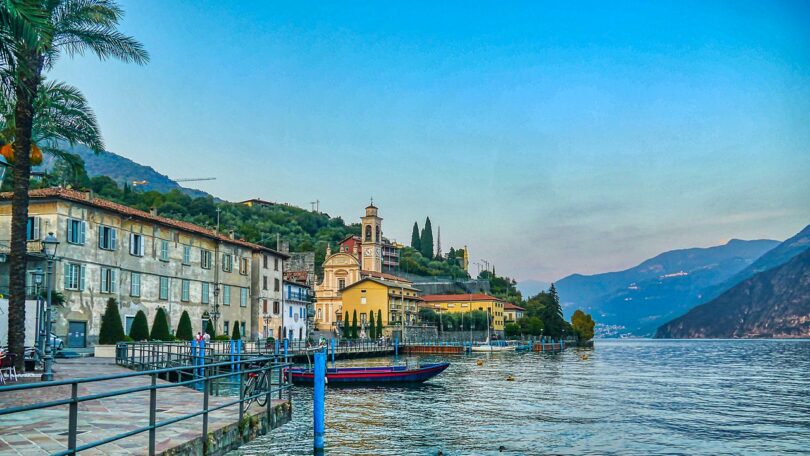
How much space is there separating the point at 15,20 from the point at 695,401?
122 feet

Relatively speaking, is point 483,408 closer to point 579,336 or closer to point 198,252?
point 198,252

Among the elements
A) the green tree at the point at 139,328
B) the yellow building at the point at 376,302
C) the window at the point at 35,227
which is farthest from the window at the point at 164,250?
the yellow building at the point at 376,302

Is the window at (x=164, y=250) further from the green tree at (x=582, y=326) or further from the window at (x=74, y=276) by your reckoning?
the green tree at (x=582, y=326)

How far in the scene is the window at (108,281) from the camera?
4881cm

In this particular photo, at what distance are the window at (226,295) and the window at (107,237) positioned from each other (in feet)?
52.4

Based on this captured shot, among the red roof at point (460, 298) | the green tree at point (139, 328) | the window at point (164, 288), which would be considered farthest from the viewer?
the red roof at point (460, 298)

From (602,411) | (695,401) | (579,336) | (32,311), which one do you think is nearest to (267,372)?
(32,311)

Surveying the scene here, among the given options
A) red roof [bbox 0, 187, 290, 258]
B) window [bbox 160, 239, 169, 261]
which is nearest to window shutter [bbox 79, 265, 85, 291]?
red roof [bbox 0, 187, 290, 258]

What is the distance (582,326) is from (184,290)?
124690mm

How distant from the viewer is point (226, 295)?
216 ft

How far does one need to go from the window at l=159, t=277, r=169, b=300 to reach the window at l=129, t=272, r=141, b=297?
2781 millimetres

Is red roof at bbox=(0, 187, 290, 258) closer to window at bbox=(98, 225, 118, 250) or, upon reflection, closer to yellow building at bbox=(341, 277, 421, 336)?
window at bbox=(98, 225, 118, 250)

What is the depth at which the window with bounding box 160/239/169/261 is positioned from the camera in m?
55.9

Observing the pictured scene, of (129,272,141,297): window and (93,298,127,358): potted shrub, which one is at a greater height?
(129,272,141,297): window
